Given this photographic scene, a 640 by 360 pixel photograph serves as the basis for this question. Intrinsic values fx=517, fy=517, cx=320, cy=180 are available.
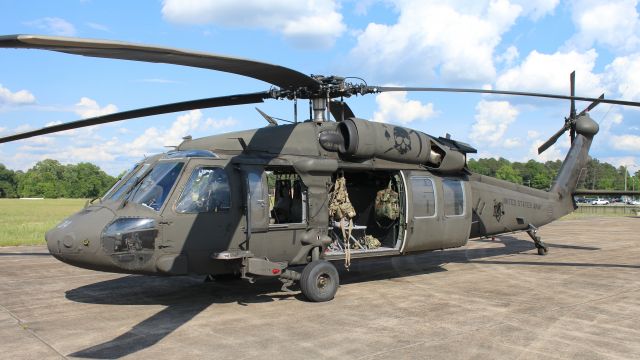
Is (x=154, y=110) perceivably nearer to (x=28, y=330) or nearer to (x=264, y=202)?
(x=264, y=202)

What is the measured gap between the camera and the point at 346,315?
7473 mm

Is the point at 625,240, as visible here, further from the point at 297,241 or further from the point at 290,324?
the point at 290,324

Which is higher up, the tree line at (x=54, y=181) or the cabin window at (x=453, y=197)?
the tree line at (x=54, y=181)

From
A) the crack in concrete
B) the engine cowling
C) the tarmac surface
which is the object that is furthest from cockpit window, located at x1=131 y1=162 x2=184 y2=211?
the engine cowling

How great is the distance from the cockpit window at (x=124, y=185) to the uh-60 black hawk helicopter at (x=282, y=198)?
0.08 ft

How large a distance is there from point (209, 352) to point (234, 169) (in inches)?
133

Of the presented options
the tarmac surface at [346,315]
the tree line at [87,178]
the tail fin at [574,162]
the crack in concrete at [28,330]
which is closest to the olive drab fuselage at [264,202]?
the tarmac surface at [346,315]

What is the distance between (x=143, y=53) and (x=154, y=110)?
436 cm

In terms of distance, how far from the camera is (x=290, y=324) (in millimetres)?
6961

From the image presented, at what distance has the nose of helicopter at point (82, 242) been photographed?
7168mm

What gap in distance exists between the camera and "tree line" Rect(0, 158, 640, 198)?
127000 millimetres

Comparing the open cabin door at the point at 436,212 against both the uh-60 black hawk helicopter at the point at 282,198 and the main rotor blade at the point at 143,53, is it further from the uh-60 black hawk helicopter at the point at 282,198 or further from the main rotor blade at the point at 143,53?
the main rotor blade at the point at 143,53

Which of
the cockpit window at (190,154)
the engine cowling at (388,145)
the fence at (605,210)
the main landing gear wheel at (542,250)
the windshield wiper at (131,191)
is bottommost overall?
the main landing gear wheel at (542,250)

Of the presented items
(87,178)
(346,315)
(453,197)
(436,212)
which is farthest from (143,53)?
(87,178)
